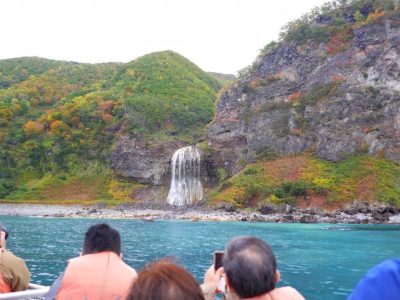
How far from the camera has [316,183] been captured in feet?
218

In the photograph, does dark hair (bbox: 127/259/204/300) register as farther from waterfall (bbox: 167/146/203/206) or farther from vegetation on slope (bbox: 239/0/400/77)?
vegetation on slope (bbox: 239/0/400/77)

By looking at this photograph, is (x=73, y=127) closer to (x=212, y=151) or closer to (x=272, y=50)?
(x=212, y=151)

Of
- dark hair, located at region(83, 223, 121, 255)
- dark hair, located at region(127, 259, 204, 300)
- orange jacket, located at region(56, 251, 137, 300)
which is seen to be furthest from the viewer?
dark hair, located at region(83, 223, 121, 255)

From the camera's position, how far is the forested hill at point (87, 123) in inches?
3698

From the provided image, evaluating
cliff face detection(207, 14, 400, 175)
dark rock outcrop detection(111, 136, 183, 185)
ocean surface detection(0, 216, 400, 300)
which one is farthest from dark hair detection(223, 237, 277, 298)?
dark rock outcrop detection(111, 136, 183, 185)

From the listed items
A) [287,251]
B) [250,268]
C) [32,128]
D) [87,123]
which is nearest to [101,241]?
[250,268]

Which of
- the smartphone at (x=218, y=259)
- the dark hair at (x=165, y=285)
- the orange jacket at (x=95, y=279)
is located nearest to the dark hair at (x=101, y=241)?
the orange jacket at (x=95, y=279)

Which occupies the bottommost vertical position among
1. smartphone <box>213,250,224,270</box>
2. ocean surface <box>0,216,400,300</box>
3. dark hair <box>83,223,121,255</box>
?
ocean surface <box>0,216,400,300</box>

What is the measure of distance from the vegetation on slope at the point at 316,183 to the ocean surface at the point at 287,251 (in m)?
19.6

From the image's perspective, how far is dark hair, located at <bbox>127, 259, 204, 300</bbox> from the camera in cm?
241

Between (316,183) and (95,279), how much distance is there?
64595 millimetres

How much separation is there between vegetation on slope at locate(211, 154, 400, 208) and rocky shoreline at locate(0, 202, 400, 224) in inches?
116

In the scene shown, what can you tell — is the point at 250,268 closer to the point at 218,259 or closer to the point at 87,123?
the point at 218,259

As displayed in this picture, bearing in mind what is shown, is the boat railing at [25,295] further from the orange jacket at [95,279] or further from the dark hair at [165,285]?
the dark hair at [165,285]
